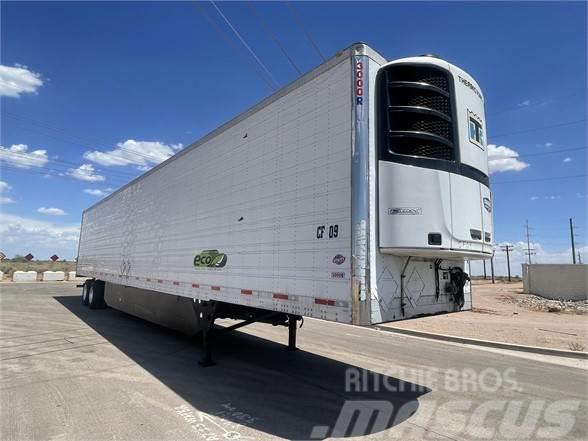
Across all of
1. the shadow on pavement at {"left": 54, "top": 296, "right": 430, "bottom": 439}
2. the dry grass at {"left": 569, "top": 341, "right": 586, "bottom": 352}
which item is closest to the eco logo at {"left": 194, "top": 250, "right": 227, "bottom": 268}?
the shadow on pavement at {"left": 54, "top": 296, "right": 430, "bottom": 439}

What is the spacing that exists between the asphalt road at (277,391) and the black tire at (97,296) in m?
5.98

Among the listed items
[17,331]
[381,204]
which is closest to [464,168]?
[381,204]

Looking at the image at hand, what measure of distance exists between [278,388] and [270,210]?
2785mm

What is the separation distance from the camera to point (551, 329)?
1308cm

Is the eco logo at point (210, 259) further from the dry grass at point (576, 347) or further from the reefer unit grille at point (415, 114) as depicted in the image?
the dry grass at point (576, 347)

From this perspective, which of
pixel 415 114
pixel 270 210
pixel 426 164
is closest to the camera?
pixel 426 164

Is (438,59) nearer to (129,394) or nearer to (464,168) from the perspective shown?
(464,168)

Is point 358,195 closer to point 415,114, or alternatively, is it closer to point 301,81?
point 415,114

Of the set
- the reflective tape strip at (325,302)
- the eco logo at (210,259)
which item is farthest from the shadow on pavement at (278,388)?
the eco logo at (210,259)

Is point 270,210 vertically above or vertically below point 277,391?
above

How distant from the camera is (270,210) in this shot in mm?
5727

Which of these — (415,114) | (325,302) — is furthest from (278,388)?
(415,114)

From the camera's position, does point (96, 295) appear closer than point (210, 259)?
No

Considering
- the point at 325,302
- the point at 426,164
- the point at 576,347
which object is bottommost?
the point at 576,347
